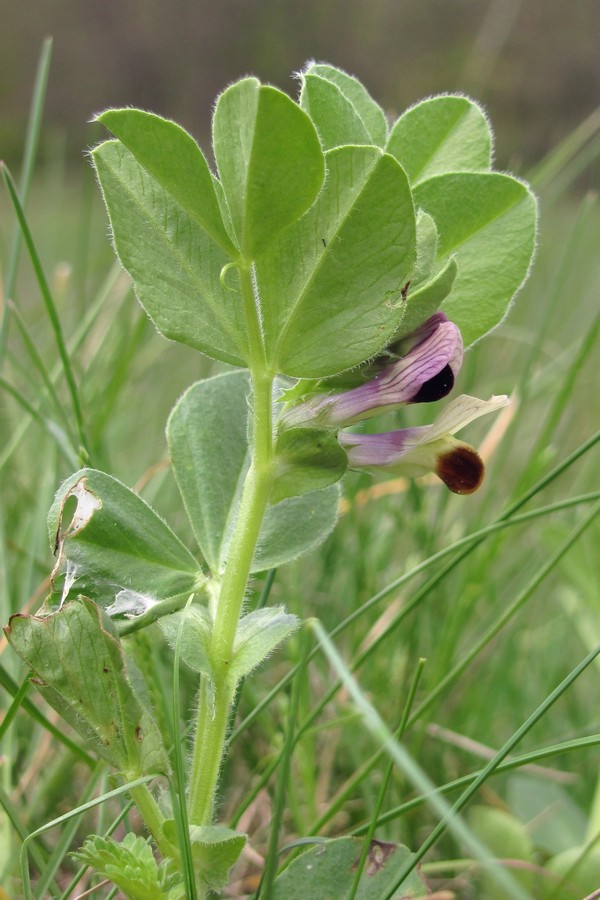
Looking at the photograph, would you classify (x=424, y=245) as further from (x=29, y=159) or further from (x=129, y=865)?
(x=29, y=159)

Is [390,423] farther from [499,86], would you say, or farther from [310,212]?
[499,86]

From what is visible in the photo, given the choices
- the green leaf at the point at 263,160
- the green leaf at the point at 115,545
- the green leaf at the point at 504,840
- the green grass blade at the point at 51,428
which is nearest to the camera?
the green leaf at the point at 263,160

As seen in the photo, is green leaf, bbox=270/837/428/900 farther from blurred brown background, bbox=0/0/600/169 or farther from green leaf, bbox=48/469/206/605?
blurred brown background, bbox=0/0/600/169

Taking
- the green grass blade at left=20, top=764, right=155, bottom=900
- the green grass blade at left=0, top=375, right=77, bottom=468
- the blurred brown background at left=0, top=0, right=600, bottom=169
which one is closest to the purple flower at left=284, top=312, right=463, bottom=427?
the green grass blade at left=20, top=764, right=155, bottom=900

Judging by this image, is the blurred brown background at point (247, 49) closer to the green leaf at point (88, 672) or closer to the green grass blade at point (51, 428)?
the green grass blade at point (51, 428)

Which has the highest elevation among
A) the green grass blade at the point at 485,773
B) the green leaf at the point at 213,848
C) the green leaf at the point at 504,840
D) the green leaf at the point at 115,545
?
the green leaf at the point at 115,545

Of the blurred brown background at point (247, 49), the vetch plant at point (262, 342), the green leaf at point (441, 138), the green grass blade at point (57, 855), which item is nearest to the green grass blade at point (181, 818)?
the vetch plant at point (262, 342)

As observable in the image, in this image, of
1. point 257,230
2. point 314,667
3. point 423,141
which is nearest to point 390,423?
point 314,667
